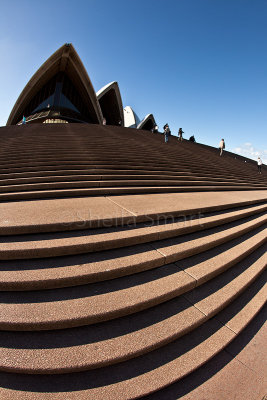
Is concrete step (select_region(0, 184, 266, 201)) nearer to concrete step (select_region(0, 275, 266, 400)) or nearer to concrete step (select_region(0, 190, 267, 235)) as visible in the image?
concrete step (select_region(0, 190, 267, 235))

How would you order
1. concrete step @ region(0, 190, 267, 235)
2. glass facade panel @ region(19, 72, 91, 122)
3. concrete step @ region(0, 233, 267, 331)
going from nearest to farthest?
1. concrete step @ region(0, 233, 267, 331)
2. concrete step @ region(0, 190, 267, 235)
3. glass facade panel @ region(19, 72, 91, 122)

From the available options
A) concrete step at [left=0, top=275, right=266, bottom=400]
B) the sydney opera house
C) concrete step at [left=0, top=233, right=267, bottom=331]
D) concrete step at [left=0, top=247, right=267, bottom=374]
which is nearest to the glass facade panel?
the sydney opera house

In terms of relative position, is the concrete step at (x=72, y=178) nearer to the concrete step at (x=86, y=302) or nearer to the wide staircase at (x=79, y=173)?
the wide staircase at (x=79, y=173)

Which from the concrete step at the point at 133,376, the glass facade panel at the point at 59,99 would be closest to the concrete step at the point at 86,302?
the concrete step at the point at 133,376

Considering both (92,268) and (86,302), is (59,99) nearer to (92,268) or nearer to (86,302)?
(92,268)

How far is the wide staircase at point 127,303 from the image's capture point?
1438 mm

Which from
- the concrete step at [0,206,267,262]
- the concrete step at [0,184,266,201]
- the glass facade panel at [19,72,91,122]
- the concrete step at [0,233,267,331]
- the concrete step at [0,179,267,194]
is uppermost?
the glass facade panel at [19,72,91,122]

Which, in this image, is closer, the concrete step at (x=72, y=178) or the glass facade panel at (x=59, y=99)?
the concrete step at (x=72, y=178)

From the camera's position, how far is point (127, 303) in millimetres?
1781

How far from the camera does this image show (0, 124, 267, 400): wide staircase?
1438 millimetres

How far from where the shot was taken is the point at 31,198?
3.77 meters

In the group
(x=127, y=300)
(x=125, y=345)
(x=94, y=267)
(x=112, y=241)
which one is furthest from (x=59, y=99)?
(x=125, y=345)

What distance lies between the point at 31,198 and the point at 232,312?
4.02 m

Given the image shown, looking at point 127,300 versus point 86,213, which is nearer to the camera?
point 127,300
